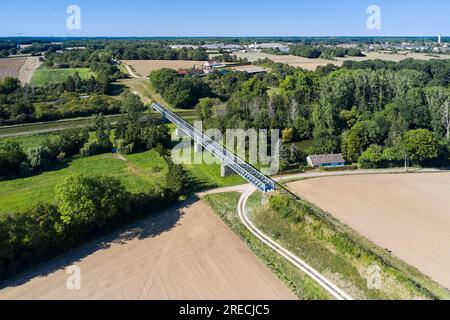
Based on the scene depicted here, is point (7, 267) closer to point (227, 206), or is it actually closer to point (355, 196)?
point (227, 206)

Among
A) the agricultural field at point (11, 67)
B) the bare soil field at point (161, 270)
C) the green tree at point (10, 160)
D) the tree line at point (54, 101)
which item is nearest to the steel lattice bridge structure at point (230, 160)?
the bare soil field at point (161, 270)

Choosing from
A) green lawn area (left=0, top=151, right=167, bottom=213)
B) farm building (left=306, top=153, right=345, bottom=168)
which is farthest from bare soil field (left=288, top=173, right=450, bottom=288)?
green lawn area (left=0, top=151, right=167, bottom=213)

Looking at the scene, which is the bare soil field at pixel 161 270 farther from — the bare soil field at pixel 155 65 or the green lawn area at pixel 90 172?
the bare soil field at pixel 155 65

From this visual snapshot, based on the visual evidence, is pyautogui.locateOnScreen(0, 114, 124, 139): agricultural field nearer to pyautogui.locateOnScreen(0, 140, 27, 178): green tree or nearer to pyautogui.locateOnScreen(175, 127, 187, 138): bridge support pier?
pyautogui.locateOnScreen(175, 127, 187, 138): bridge support pier

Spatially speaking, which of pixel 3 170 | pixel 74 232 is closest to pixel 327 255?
pixel 74 232

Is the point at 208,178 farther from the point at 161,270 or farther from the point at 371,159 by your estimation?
the point at 371,159
